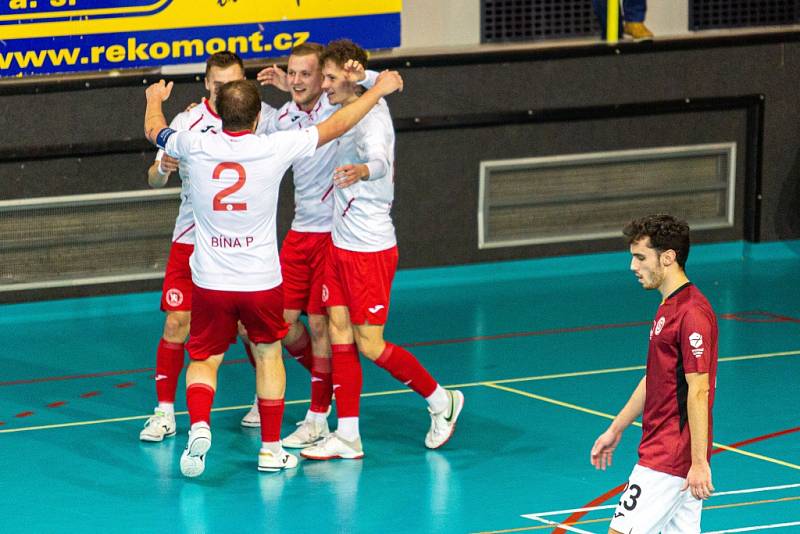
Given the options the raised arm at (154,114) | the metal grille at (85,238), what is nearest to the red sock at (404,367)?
the raised arm at (154,114)

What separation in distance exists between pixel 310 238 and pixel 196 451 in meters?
1.46

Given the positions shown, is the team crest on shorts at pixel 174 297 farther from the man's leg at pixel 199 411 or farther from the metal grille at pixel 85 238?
the metal grille at pixel 85 238

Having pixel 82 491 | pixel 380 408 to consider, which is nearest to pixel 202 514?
pixel 82 491

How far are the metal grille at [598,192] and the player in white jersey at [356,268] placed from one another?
524 centimetres

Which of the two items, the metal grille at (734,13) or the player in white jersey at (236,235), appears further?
the metal grille at (734,13)

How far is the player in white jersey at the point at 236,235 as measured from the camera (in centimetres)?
775

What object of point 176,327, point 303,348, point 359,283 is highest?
point 359,283

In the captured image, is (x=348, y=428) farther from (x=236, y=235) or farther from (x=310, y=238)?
(x=236, y=235)

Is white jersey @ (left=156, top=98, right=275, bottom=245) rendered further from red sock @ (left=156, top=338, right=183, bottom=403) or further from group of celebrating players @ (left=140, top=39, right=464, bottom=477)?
red sock @ (left=156, top=338, right=183, bottom=403)

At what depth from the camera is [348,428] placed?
846cm

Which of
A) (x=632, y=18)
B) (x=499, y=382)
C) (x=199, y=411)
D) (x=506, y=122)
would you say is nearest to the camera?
(x=199, y=411)

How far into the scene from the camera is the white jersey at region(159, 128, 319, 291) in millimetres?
7746

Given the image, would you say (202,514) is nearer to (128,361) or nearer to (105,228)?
(128,361)

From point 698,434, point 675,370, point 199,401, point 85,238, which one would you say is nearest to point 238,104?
point 199,401
